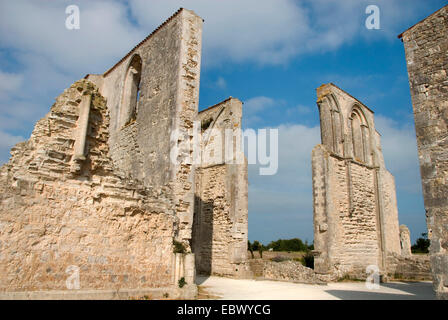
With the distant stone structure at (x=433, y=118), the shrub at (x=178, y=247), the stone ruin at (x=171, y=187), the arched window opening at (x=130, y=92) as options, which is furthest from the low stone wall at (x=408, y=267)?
the arched window opening at (x=130, y=92)

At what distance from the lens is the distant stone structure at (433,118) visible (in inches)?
189

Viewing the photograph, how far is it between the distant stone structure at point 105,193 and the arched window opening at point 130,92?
195cm

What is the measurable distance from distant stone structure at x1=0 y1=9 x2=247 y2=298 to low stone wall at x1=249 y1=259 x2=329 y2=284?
15.4 feet

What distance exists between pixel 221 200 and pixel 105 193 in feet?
26.4

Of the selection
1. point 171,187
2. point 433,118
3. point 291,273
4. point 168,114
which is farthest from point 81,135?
point 291,273

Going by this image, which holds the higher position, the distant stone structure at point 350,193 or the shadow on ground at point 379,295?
the distant stone structure at point 350,193

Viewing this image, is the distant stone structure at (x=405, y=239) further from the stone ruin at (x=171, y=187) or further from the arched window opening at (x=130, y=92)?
the arched window opening at (x=130, y=92)

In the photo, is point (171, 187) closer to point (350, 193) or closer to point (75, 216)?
point (75, 216)

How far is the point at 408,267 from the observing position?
13.3 meters

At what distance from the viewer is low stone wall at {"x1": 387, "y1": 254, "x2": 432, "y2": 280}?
12742 mm

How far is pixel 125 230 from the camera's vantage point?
6.02m

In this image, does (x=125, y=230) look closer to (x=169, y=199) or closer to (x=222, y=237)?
(x=169, y=199)

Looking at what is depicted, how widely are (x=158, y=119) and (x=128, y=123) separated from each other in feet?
9.17
